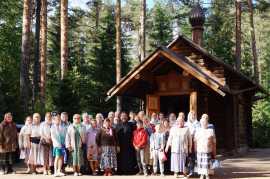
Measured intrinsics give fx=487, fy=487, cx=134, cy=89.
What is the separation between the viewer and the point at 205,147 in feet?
41.3

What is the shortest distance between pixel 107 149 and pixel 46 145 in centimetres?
183

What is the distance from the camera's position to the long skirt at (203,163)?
1255 centimetres

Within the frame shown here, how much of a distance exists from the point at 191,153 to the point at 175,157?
0.45 m

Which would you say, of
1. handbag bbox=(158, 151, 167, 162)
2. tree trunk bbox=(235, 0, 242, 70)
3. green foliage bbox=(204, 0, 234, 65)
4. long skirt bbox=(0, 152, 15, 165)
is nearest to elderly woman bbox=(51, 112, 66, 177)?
long skirt bbox=(0, 152, 15, 165)

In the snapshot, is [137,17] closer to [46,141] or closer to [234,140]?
[234,140]

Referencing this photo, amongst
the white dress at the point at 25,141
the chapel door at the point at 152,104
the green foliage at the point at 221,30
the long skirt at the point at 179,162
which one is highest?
the green foliage at the point at 221,30

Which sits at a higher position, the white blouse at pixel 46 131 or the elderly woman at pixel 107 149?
the white blouse at pixel 46 131

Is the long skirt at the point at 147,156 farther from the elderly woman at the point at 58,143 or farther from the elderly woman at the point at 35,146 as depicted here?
the elderly woman at the point at 35,146

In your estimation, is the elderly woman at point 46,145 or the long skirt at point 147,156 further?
the elderly woman at point 46,145

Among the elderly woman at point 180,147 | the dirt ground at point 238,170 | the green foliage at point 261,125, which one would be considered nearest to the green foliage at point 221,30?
the green foliage at point 261,125

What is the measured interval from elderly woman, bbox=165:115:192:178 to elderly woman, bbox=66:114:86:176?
2.68 m

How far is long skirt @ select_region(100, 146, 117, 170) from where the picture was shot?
45.6ft

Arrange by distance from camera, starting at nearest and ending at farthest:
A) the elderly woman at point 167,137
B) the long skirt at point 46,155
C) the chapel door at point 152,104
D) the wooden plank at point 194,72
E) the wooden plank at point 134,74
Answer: the elderly woman at point 167,137 → the long skirt at point 46,155 → the wooden plank at point 194,72 → the wooden plank at point 134,74 → the chapel door at point 152,104

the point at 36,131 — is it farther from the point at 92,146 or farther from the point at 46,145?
the point at 92,146
